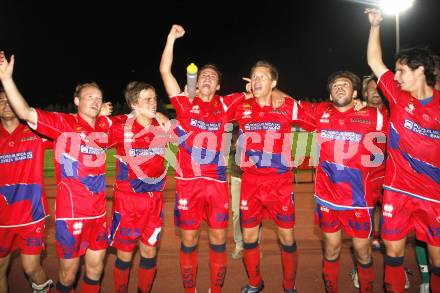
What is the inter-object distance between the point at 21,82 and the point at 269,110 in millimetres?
44192

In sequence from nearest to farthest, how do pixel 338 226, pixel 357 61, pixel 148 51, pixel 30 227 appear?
pixel 30 227, pixel 338 226, pixel 357 61, pixel 148 51

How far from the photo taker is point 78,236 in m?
4.09

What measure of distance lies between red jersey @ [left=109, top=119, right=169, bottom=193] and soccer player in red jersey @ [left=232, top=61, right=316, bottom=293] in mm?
1235

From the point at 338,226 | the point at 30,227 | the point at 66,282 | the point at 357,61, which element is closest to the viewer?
the point at 66,282

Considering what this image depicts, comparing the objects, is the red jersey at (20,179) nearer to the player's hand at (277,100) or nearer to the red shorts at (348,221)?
the player's hand at (277,100)

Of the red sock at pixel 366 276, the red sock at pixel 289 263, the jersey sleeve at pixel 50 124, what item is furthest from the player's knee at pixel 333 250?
the jersey sleeve at pixel 50 124

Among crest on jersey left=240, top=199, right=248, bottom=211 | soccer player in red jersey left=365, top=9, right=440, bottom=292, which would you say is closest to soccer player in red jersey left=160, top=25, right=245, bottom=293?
crest on jersey left=240, top=199, right=248, bottom=211

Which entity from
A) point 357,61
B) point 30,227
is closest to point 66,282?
point 30,227

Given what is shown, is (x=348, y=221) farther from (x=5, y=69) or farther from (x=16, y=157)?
(x=5, y=69)

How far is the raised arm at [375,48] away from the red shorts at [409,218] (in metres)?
1.47

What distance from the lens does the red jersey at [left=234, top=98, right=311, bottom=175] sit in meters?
4.90

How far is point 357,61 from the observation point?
3984 centimetres

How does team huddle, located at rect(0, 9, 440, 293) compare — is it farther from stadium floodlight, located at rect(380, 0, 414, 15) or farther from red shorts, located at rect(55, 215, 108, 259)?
stadium floodlight, located at rect(380, 0, 414, 15)

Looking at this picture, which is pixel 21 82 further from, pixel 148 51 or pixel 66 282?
pixel 66 282
